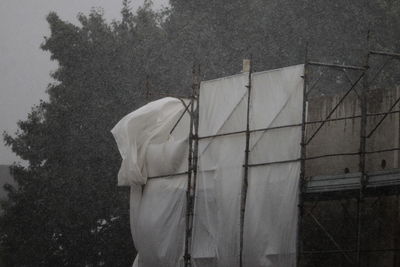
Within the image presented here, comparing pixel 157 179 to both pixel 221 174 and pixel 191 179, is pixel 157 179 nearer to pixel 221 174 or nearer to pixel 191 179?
pixel 191 179

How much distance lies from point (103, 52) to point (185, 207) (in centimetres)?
1334

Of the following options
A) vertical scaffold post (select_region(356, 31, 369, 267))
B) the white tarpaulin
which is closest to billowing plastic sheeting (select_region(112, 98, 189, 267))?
the white tarpaulin

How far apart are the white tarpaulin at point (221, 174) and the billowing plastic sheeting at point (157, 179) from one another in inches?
0.8

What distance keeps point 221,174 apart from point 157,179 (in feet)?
6.69

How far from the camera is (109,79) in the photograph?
96.1 feet

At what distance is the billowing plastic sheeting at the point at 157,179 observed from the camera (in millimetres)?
17438

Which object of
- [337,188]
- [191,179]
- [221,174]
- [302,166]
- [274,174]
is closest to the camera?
[337,188]

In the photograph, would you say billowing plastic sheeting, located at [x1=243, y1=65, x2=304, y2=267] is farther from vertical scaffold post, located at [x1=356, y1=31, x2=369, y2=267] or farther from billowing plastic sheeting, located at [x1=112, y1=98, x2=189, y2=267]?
billowing plastic sheeting, located at [x1=112, y1=98, x2=189, y2=267]

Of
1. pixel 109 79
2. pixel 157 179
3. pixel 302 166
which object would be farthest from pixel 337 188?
pixel 109 79

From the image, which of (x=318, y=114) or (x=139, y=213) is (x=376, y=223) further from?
(x=139, y=213)

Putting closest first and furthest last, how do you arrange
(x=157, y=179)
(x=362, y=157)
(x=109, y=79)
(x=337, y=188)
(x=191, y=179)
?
(x=362, y=157) → (x=337, y=188) → (x=191, y=179) → (x=157, y=179) → (x=109, y=79)

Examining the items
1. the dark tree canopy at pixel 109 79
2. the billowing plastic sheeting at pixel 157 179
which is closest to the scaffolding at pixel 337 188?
the billowing plastic sheeting at pixel 157 179

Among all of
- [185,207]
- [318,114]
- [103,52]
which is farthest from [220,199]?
[103,52]

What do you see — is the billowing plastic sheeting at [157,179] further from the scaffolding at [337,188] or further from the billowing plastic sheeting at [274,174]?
the billowing plastic sheeting at [274,174]
